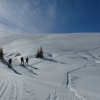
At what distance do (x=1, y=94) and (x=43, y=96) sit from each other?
216 cm

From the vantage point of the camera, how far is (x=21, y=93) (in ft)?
23.8

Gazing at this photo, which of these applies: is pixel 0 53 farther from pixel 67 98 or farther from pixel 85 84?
pixel 67 98

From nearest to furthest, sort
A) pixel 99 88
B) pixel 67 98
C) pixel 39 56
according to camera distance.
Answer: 1. pixel 67 98
2. pixel 99 88
3. pixel 39 56

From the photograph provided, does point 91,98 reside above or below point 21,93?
below

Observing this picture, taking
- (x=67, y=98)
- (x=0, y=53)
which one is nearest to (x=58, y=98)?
(x=67, y=98)

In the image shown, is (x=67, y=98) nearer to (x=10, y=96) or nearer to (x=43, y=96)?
(x=43, y=96)

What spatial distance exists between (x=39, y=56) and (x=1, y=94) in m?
26.8

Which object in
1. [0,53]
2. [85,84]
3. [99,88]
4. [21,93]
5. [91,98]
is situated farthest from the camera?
[0,53]

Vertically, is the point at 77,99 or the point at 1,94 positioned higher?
the point at 1,94

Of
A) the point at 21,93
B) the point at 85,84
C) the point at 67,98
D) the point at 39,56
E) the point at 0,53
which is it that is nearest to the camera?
the point at 21,93

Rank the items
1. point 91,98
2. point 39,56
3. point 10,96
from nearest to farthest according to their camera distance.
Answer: point 10,96 → point 91,98 → point 39,56

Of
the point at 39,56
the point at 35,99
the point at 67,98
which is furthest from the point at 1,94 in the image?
the point at 39,56

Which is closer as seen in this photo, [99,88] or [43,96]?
[43,96]

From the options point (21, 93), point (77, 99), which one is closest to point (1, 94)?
point (21, 93)
